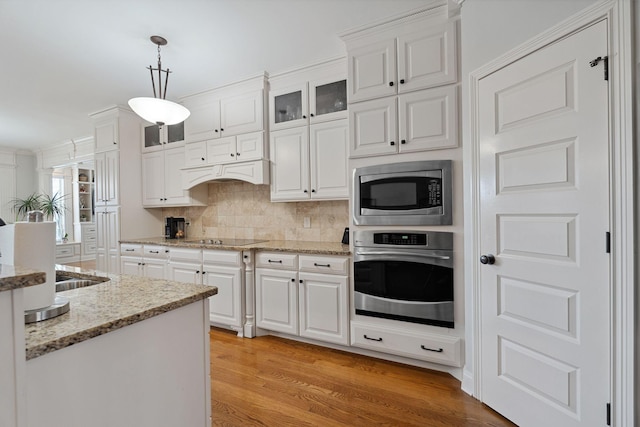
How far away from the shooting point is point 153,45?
254cm

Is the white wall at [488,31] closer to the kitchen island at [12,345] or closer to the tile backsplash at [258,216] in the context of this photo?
the tile backsplash at [258,216]

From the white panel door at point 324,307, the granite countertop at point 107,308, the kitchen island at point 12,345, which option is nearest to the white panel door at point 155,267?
the white panel door at point 324,307

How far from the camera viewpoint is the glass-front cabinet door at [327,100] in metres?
2.75

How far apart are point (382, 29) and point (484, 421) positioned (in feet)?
8.88

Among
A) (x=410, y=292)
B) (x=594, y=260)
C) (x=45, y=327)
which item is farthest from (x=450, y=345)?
(x=45, y=327)

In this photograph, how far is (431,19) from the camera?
2.18m

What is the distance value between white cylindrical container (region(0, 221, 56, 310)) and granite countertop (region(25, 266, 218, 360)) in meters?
0.08

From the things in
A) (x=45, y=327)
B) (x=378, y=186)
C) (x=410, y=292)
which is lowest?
(x=410, y=292)

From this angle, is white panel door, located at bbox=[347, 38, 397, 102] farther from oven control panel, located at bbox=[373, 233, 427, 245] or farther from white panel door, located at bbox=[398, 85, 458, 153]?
oven control panel, located at bbox=[373, 233, 427, 245]

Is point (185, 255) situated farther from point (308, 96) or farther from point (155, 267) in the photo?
point (308, 96)

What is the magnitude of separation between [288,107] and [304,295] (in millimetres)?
1827

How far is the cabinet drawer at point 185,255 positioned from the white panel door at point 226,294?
137mm

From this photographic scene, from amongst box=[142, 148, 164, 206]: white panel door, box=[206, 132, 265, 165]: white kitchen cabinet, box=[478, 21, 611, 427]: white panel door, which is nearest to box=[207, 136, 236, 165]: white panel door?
box=[206, 132, 265, 165]: white kitchen cabinet

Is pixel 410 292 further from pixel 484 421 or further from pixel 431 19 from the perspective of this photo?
pixel 431 19
